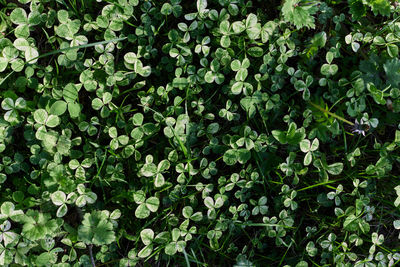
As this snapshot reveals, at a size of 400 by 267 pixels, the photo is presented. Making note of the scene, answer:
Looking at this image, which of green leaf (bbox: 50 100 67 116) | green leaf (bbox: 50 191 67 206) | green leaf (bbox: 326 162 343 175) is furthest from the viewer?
green leaf (bbox: 326 162 343 175)

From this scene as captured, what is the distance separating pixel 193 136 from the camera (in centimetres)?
296

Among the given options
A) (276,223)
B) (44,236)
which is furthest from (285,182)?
(44,236)

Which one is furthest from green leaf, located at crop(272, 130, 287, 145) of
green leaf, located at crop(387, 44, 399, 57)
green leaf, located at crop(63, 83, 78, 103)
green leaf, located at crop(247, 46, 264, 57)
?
green leaf, located at crop(63, 83, 78, 103)

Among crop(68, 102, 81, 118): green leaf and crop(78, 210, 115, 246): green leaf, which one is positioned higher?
crop(68, 102, 81, 118): green leaf

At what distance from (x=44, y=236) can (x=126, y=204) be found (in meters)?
0.57

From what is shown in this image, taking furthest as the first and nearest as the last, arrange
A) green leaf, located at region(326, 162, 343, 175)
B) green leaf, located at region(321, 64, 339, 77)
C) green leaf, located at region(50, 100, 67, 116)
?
green leaf, located at region(321, 64, 339, 77)
green leaf, located at region(326, 162, 343, 175)
green leaf, located at region(50, 100, 67, 116)

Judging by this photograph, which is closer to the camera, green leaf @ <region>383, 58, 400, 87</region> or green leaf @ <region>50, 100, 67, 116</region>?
green leaf @ <region>50, 100, 67, 116</region>

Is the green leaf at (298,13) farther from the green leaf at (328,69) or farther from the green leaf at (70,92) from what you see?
the green leaf at (70,92)

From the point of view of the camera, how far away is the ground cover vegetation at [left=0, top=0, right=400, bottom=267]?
282cm

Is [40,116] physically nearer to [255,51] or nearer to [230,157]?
[230,157]

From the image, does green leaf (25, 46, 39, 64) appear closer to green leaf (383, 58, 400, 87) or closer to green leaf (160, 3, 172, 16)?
green leaf (160, 3, 172, 16)

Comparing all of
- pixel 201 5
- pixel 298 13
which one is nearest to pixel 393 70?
pixel 298 13

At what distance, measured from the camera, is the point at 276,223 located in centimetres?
295

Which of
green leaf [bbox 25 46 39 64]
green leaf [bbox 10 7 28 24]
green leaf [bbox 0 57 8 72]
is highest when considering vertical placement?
green leaf [bbox 10 7 28 24]
